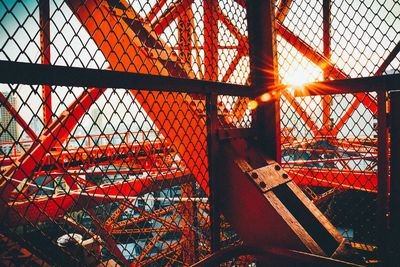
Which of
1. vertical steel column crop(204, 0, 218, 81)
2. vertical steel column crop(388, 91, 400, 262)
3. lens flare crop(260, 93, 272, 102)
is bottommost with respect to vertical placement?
vertical steel column crop(388, 91, 400, 262)

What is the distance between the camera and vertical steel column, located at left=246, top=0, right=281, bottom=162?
91.4 inches

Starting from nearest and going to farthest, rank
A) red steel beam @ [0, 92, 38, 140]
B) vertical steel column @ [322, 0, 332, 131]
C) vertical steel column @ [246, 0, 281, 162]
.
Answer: red steel beam @ [0, 92, 38, 140] < vertical steel column @ [246, 0, 281, 162] < vertical steel column @ [322, 0, 332, 131]

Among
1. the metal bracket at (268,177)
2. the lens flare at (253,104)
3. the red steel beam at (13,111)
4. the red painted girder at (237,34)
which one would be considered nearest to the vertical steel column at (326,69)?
the lens flare at (253,104)

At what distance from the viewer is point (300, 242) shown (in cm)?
174

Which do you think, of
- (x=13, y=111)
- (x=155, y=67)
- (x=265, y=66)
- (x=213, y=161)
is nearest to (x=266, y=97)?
(x=265, y=66)

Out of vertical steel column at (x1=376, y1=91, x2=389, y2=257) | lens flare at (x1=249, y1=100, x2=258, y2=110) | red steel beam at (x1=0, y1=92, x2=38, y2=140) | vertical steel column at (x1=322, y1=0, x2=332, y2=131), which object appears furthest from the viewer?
vertical steel column at (x1=322, y1=0, x2=332, y2=131)

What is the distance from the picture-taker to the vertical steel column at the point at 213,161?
2039 mm

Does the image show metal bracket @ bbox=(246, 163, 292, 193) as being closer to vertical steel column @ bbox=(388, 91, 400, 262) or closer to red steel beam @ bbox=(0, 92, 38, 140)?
vertical steel column @ bbox=(388, 91, 400, 262)

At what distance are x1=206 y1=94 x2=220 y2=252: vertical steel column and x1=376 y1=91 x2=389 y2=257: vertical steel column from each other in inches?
59.6

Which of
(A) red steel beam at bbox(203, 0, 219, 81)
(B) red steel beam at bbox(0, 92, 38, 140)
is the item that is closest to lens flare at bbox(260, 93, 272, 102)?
(A) red steel beam at bbox(203, 0, 219, 81)

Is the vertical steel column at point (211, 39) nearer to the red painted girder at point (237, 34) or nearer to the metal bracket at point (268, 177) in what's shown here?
the red painted girder at point (237, 34)

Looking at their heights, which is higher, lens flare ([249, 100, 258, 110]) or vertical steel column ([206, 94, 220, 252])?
lens flare ([249, 100, 258, 110])

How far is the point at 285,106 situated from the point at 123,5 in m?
2.01

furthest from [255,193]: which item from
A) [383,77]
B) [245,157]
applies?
[383,77]
